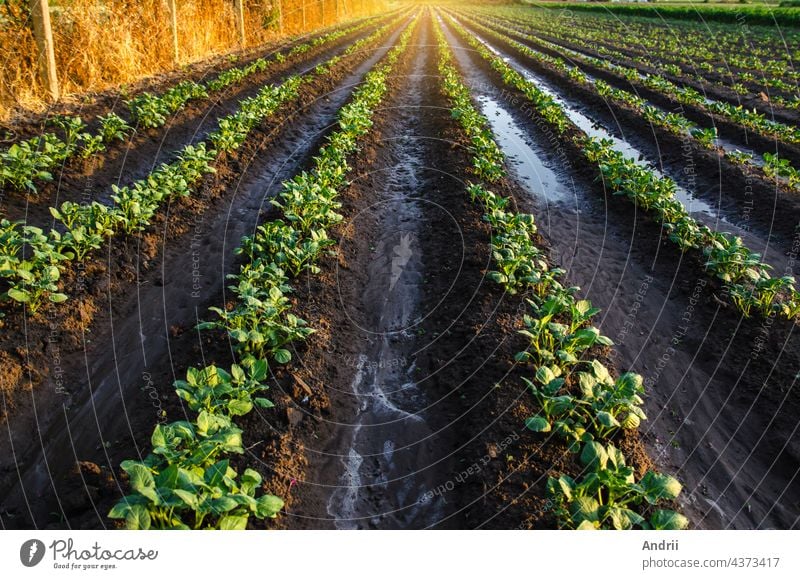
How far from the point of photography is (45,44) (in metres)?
9.70

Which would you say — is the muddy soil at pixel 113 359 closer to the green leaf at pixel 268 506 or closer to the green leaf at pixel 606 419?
the green leaf at pixel 268 506

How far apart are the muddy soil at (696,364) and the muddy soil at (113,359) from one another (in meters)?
3.74

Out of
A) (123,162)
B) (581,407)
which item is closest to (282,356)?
(581,407)

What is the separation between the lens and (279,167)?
30.5ft

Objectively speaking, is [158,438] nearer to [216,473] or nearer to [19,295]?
[216,473]

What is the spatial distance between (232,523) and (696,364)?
4.30 meters

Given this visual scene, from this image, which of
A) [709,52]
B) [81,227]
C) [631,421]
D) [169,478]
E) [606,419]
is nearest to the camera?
[169,478]

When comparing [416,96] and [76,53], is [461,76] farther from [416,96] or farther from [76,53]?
[76,53]

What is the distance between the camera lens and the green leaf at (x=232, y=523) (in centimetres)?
275

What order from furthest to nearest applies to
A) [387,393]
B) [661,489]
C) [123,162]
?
[123,162] → [387,393] → [661,489]
